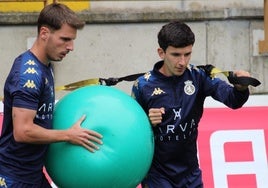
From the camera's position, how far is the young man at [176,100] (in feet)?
13.9

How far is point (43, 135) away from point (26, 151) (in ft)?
0.63

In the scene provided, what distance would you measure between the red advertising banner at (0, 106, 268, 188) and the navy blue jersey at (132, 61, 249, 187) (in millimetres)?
1228

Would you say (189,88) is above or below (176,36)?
below

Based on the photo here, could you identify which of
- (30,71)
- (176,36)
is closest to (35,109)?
(30,71)

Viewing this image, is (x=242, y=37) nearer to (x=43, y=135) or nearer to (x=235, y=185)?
(x=235, y=185)

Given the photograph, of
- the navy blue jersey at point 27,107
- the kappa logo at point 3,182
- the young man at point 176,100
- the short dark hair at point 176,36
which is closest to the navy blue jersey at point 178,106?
the young man at point 176,100

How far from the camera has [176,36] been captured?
→ 4211 mm

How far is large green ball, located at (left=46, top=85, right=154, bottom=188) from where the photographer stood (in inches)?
153

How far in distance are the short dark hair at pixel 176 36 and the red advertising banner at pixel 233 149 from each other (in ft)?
5.25

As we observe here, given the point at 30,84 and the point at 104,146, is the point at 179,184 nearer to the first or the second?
the point at 104,146

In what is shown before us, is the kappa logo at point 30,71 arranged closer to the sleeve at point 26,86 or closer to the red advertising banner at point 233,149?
the sleeve at point 26,86

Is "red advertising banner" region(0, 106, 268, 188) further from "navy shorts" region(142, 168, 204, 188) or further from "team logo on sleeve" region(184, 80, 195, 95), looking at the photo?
"team logo on sleeve" region(184, 80, 195, 95)

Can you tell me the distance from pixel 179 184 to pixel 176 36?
88 cm

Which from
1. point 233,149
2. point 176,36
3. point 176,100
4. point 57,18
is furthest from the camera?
point 233,149
